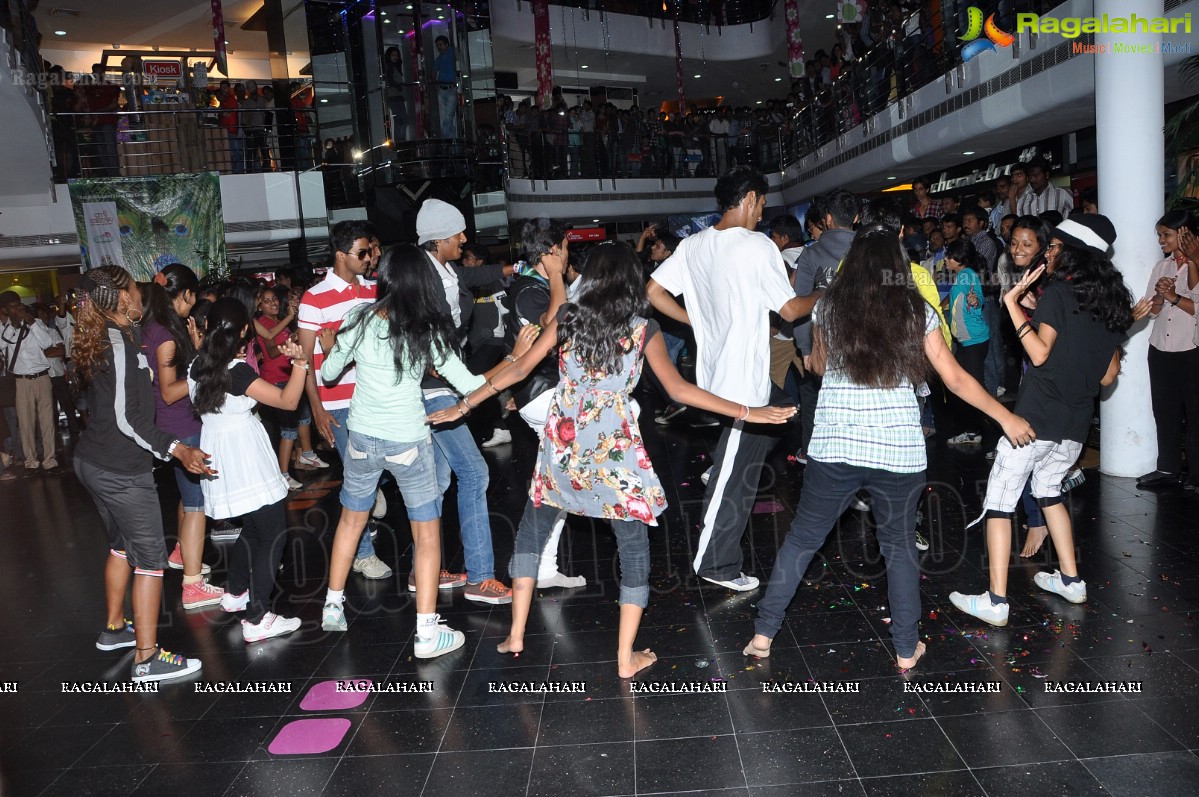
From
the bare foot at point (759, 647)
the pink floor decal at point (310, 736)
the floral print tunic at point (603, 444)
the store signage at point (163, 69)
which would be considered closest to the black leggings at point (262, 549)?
the pink floor decal at point (310, 736)

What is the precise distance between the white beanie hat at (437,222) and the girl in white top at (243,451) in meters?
0.81

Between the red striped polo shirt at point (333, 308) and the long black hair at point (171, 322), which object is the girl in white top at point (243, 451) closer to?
the long black hair at point (171, 322)

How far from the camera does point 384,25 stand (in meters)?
12.4

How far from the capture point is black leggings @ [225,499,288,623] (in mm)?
3795

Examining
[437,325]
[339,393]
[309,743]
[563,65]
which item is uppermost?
[563,65]

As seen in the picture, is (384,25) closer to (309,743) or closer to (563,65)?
(563,65)

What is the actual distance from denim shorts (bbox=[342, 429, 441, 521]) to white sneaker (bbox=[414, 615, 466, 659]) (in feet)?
1.54

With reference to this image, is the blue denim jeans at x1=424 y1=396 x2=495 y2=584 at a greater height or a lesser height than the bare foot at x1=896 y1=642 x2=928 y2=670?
greater

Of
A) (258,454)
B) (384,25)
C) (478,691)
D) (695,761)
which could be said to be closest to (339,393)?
(258,454)

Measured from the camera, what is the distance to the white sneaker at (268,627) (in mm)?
3828

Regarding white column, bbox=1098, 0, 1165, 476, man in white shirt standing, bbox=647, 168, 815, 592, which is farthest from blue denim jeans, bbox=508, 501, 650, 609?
white column, bbox=1098, 0, 1165, 476

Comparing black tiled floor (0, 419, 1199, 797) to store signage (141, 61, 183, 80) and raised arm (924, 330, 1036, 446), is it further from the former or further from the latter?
store signage (141, 61, 183, 80)

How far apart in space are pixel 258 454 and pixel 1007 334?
22.1 feet

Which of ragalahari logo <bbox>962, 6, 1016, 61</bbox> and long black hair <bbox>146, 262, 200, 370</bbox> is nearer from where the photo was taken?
long black hair <bbox>146, 262, 200, 370</bbox>
